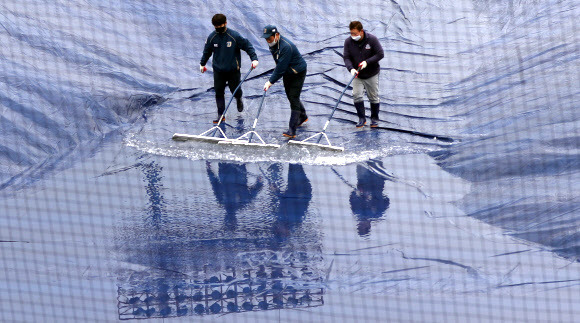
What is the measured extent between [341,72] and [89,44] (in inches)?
116

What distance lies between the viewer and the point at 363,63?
7.02 meters

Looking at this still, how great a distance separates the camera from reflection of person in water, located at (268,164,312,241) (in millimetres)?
5586

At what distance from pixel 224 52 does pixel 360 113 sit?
1.49m

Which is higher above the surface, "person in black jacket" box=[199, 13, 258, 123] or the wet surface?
"person in black jacket" box=[199, 13, 258, 123]

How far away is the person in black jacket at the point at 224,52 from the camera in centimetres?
718

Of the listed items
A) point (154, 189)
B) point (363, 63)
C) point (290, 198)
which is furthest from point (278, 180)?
point (363, 63)

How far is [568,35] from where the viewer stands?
7887 mm

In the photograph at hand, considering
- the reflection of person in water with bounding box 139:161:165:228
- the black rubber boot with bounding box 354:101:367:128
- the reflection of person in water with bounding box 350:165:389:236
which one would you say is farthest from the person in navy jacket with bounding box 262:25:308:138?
the reflection of person in water with bounding box 139:161:165:228

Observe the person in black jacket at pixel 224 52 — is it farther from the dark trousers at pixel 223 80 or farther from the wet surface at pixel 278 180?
the wet surface at pixel 278 180

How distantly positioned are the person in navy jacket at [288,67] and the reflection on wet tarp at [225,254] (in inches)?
36.8

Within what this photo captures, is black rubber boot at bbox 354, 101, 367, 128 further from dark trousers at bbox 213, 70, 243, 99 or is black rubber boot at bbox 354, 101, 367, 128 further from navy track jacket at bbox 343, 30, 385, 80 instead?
dark trousers at bbox 213, 70, 243, 99

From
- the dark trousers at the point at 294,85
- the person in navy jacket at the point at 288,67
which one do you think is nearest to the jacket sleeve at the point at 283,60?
the person in navy jacket at the point at 288,67

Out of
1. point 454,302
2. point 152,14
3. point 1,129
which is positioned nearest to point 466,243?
point 454,302

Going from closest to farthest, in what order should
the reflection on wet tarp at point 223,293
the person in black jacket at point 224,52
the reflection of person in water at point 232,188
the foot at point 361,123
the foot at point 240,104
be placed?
the reflection on wet tarp at point 223,293, the reflection of person in water at point 232,188, the person in black jacket at point 224,52, the foot at point 361,123, the foot at point 240,104
